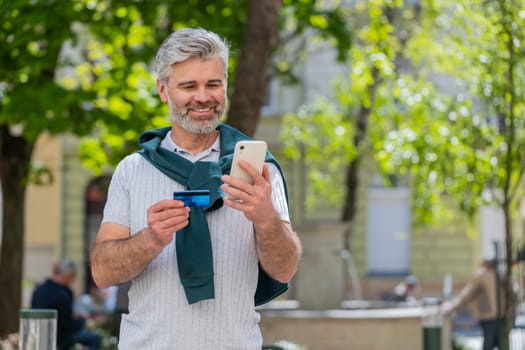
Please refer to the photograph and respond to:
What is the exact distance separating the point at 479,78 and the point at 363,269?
22.5 meters

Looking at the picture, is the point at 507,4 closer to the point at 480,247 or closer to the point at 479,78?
the point at 479,78

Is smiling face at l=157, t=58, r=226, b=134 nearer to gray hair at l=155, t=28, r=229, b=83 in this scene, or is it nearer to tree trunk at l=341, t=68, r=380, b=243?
gray hair at l=155, t=28, r=229, b=83

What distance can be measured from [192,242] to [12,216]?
42.4 feet

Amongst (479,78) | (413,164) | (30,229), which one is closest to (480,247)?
(30,229)

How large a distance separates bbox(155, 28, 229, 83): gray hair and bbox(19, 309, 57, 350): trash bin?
3821 millimetres

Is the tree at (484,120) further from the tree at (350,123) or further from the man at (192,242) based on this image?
the man at (192,242)

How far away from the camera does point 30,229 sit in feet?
115

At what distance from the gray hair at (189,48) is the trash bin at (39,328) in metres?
3.82

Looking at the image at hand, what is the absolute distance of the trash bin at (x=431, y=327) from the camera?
39.4 ft

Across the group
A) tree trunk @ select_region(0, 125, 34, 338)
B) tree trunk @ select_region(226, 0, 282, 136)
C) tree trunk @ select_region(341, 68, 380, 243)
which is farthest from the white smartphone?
tree trunk @ select_region(341, 68, 380, 243)

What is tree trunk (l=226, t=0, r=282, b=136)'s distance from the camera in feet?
37.8

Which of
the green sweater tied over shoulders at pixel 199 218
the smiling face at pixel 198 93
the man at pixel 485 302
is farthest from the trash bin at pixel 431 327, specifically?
the smiling face at pixel 198 93

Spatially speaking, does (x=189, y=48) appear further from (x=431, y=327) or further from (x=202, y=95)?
(x=431, y=327)

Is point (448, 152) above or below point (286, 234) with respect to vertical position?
above
